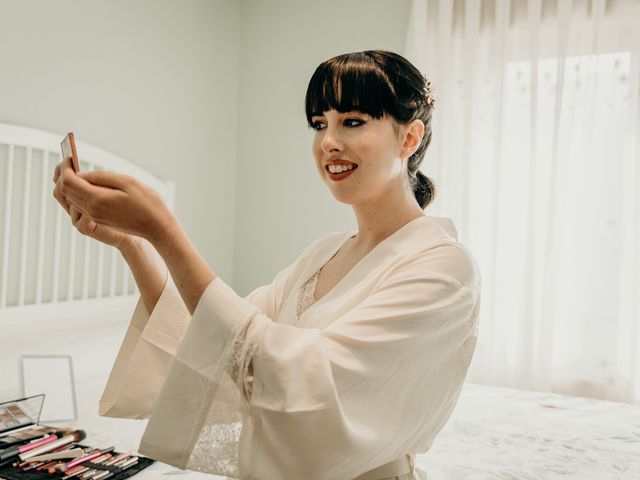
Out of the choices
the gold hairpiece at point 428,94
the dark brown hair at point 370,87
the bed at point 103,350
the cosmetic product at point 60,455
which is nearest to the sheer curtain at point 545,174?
the bed at point 103,350

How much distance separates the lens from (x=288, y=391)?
66 centimetres

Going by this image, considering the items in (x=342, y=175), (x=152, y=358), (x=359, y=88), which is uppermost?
(x=359, y=88)

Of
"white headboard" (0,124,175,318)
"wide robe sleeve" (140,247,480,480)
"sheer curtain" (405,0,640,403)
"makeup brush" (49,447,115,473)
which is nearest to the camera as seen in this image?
"wide robe sleeve" (140,247,480,480)

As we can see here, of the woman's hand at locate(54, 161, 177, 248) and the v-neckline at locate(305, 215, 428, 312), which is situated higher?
the woman's hand at locate(54, 161, 177, 248)

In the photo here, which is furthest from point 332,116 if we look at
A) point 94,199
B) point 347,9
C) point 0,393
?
point 347,9

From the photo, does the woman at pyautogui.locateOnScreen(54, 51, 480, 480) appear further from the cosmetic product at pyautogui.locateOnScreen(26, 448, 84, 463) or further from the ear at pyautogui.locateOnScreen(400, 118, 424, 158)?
the cosmetic product at pyautogui.locateOnScreen(26, 448, 84, 463)

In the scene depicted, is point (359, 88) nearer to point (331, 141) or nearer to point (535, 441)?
point (331, 141)

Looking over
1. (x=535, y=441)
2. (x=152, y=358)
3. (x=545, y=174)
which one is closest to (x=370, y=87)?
(x=152, y=358)

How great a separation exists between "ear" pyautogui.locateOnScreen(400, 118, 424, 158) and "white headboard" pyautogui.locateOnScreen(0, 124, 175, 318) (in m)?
1.70

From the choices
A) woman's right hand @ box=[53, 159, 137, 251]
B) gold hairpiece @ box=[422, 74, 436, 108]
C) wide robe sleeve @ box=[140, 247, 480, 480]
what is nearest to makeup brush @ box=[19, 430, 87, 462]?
woman's right hand @ box=[53, 159, 137, 251]

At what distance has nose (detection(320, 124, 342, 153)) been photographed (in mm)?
947

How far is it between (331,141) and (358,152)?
47mm

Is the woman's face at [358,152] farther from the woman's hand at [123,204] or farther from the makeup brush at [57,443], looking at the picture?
the makeup brush at [57,443]

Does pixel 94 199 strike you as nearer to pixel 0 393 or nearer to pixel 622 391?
pixel 0 393
